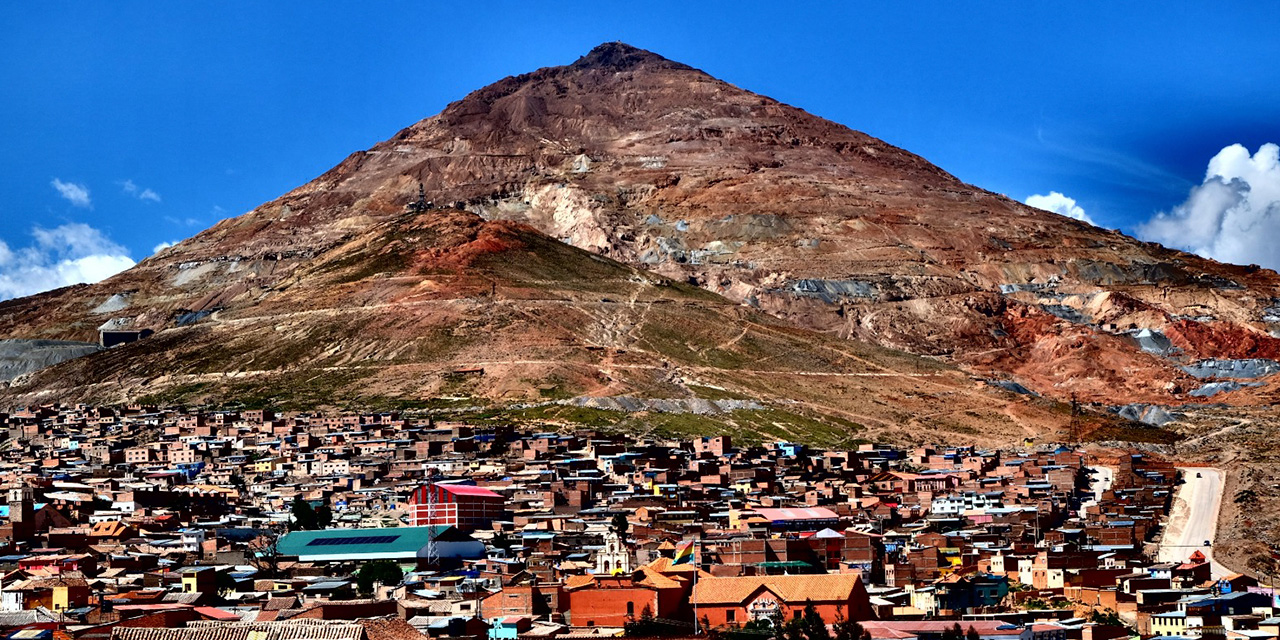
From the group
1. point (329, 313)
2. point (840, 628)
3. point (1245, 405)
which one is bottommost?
Result: point (840, 628)

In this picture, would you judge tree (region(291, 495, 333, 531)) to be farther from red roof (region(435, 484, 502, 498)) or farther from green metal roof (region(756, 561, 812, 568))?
green metal roof (region(756, 561, 812, 568))

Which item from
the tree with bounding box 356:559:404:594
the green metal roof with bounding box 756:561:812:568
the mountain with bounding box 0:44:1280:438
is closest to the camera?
the tree with bounding box 356:559:404:594

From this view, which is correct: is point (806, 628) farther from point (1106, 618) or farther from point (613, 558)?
point (613, 558)

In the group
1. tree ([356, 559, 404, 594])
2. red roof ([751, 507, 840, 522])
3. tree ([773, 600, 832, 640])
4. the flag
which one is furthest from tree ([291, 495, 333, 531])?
tree ([773, 600, 832, 640])

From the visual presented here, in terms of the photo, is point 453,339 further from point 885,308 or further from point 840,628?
point 840,628

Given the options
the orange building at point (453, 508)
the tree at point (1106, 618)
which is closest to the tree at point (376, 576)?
the orange building at point (453, 508)

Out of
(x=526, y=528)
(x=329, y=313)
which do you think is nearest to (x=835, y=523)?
(x=526, y=528)

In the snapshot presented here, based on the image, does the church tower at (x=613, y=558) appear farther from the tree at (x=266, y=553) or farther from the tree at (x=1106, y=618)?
the tree at (x=1106, y=618)
